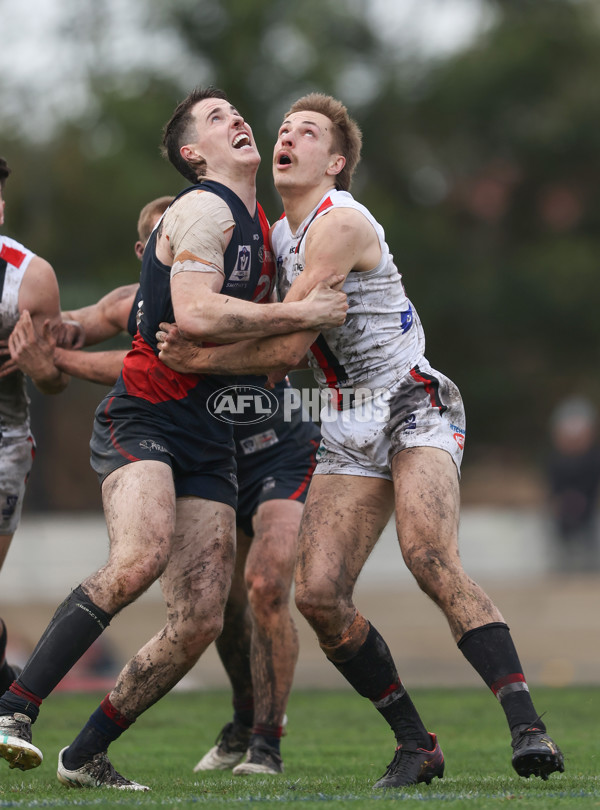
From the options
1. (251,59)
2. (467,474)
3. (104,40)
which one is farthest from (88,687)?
(104,40)

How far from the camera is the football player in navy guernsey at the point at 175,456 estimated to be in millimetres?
5023

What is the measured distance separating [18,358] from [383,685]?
90.4 inches

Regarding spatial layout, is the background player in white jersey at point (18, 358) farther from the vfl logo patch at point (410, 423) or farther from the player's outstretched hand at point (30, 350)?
the vfl logo patch at point (410, 423)

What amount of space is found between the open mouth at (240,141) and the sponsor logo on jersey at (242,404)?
1.06m

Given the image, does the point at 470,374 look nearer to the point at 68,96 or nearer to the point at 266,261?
the point at 68,96

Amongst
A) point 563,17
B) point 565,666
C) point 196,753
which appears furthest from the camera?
point 563,17

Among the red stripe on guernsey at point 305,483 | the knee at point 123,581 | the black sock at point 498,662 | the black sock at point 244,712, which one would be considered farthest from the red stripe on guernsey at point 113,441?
the black sock at point 244,712

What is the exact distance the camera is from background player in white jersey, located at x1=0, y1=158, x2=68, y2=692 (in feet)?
20.1

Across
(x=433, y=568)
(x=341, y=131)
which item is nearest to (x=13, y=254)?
(x=341, y=131)

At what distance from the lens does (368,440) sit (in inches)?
212

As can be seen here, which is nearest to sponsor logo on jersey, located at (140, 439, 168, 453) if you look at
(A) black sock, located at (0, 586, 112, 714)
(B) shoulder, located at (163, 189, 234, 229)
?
(A) black sock, located at (0, 586, 112, 714)

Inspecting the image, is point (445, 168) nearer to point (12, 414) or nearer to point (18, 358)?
point (12, 414)

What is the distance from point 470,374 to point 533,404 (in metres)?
1.65

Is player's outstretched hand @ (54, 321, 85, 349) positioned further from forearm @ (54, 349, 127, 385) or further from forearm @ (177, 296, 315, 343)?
forearm @ (177, 296, 315, 343)
